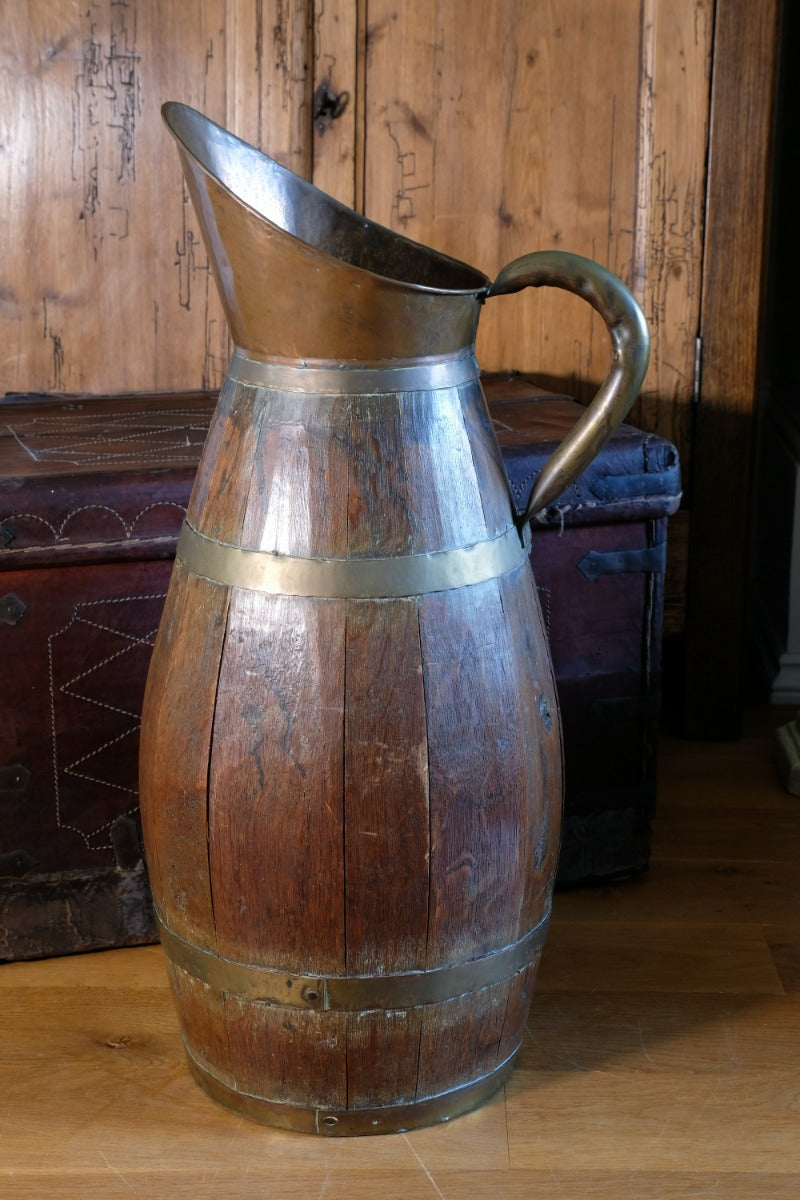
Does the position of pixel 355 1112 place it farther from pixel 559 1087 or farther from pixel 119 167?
pixel 119 167

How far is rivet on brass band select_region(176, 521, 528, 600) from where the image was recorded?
1.35 meters

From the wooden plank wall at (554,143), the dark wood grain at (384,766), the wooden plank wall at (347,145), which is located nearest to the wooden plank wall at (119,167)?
the wooden plank wall at (347,145)

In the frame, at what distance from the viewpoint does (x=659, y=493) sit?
6.30ft

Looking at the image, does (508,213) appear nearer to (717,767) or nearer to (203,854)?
(717,767)

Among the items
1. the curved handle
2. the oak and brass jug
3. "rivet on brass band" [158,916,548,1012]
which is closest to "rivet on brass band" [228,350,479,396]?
the oak and brass jug

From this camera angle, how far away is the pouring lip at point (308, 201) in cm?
132

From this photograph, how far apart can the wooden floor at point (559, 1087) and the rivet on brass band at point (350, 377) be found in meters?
0.77

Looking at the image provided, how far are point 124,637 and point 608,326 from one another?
2.31ft

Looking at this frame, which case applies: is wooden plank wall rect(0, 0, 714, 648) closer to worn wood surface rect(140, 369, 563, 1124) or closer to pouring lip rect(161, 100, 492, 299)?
pouring lip rect(161, 100, 492, 299)

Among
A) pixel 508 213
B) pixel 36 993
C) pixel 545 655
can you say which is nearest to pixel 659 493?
pixel 545 655

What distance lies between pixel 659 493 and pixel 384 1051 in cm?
82

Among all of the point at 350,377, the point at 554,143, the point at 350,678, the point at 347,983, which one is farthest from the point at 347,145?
the point at 347,983

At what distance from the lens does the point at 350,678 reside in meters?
1.35

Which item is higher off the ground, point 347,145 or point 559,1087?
point 347,145
